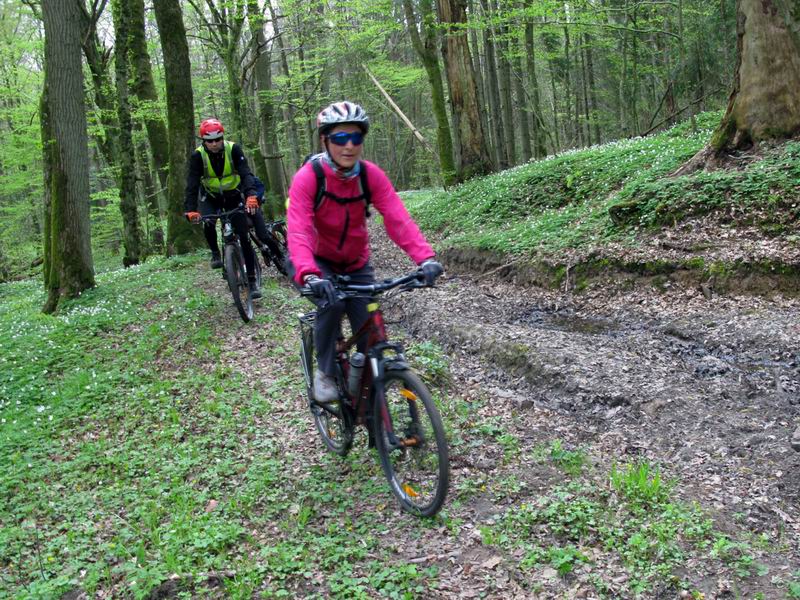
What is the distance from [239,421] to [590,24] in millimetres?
17242

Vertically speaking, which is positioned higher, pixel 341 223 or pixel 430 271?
pixel 341 223

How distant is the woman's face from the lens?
4.06m

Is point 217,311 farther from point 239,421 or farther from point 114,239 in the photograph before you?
point 114,239

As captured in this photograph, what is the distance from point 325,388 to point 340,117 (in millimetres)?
1942

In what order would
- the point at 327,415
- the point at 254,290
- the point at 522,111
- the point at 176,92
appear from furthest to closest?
the point at 522,111 → the point at 176,92 → the point at 254,290 → the point at 327,415

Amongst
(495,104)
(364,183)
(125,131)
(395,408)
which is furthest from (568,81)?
(395,408)

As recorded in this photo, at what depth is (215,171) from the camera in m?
8.27

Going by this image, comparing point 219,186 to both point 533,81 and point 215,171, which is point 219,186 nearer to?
point 215,171

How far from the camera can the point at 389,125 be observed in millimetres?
39344

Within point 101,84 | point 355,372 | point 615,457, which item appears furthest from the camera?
point 101,84

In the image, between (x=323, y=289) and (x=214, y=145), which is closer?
(x=323, y=289)

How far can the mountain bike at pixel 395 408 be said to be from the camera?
12.3ft

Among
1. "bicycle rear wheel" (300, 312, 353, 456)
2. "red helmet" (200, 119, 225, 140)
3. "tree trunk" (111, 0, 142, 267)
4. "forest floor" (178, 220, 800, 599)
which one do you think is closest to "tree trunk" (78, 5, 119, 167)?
"tree trunk" (111, 0, 142, 267)

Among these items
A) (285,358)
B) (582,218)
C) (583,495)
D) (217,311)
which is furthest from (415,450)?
(582,218)
